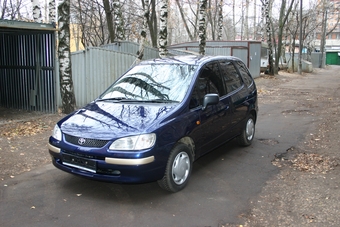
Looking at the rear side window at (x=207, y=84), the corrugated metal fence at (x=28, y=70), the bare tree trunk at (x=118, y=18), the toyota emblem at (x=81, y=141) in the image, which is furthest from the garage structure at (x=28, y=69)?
the bare tree trunk at (x=118, y=18)

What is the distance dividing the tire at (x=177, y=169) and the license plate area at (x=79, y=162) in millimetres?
880

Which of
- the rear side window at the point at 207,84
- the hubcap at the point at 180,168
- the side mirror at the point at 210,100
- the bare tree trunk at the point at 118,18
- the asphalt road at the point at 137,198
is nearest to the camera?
the asphalt road at the point at 137,198

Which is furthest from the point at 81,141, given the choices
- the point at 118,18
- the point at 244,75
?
the point at 118,18

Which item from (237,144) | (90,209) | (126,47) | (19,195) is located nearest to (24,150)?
(19,195)

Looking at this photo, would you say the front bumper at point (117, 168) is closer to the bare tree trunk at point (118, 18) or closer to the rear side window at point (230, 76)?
the rear side window at point (230, 76)

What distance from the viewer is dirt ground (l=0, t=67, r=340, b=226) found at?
4.06 m

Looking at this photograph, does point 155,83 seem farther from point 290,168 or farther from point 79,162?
point 290,168

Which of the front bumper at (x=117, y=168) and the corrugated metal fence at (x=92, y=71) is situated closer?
the front bumper at (x=117, y=168)

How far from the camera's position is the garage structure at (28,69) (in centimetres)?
1017

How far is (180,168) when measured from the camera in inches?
183

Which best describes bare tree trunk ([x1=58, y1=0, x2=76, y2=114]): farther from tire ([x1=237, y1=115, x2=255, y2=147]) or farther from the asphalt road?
tire ([x1=237, y1=115, x2=255, y2=147])

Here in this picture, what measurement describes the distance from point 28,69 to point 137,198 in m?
7.65

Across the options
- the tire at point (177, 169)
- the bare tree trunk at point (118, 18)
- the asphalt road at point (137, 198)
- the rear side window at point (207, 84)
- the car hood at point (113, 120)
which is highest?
the bare tree trunk at point (118, 18)

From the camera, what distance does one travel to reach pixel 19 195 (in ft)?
15.2
